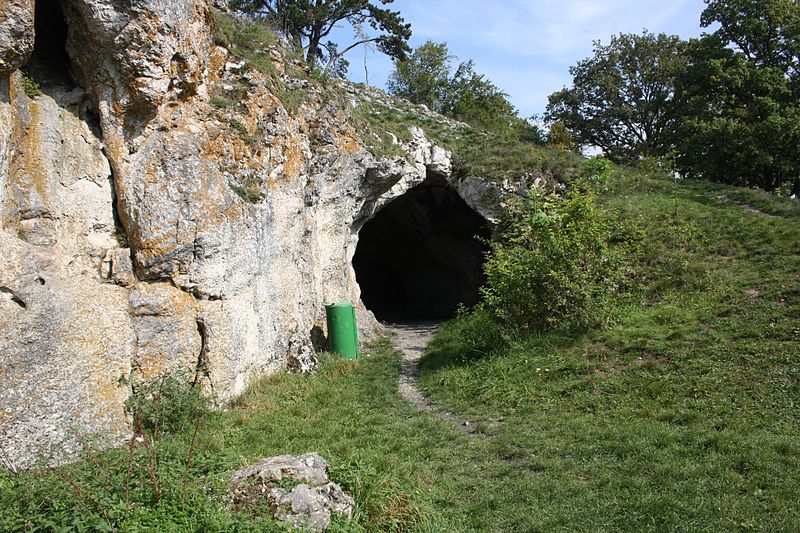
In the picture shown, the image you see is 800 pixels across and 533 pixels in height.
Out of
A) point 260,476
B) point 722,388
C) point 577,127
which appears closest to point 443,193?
point 722,388

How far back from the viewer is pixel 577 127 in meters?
32.2

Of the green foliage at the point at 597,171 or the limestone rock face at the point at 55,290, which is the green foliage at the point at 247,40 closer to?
the limestone rock face at the point at 55,290

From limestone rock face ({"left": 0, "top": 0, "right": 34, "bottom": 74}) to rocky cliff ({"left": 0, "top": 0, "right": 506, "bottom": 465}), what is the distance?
0.01 metres

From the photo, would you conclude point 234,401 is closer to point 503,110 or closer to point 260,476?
point 260,476

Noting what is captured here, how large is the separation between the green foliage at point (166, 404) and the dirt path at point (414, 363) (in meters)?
3.11

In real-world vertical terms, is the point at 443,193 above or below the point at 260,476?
above

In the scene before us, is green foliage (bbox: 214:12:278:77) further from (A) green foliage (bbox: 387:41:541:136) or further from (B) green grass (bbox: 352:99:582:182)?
(A) green foliage (bbox: 387:41:541:136)

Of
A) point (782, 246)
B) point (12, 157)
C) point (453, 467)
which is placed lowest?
point (453, 467)

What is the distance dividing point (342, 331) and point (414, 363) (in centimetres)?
158

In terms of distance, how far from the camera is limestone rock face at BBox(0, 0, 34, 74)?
548 cm

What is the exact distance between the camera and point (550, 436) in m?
6.43

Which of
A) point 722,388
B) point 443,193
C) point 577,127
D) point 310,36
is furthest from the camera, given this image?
point 577,127

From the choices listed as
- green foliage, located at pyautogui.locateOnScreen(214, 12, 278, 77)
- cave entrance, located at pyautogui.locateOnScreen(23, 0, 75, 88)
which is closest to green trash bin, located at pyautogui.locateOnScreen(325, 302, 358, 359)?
green foliage, located at pyautogui.locateOnScreen(214, 12, 278, 77)

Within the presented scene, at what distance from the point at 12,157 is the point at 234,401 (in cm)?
372
